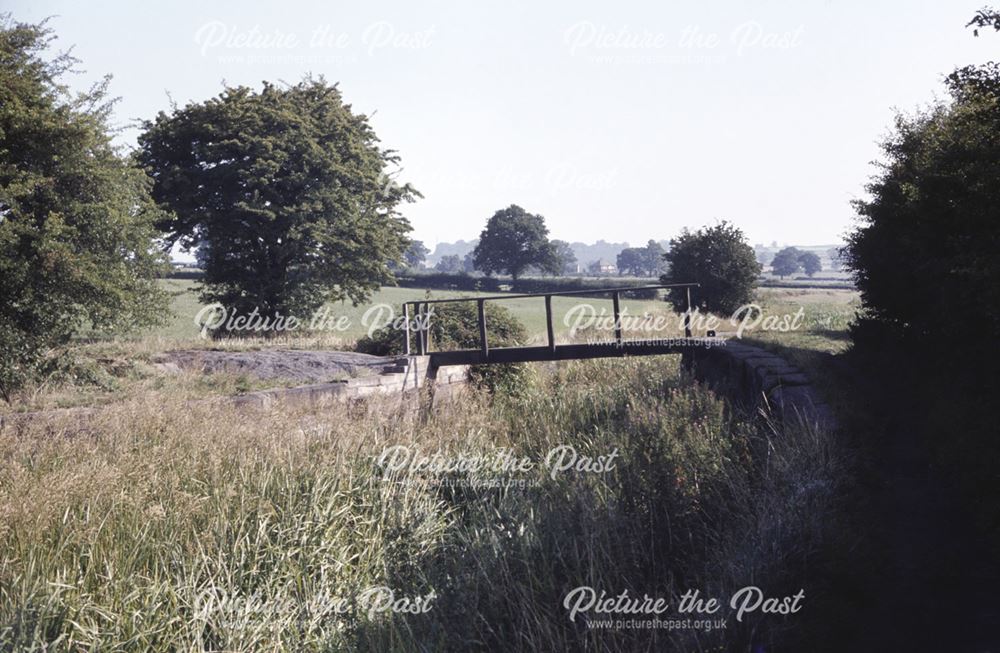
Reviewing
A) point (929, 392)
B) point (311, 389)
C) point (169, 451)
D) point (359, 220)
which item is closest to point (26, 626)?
point (169, 451)

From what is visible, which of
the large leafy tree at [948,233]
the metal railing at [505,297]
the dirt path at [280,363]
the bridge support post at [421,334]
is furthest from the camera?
the bridge support post at [421,334]

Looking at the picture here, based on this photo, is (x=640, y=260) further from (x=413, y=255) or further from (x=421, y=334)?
(x=421, y=334)

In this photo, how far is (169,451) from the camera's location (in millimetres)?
6477

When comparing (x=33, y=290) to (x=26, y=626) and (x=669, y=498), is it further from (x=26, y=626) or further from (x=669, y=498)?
(x=669, y=498)

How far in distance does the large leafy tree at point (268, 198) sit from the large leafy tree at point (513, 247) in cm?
4293

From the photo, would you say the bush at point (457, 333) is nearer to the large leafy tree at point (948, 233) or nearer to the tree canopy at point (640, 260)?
the large leafy tree at point (948, 233)

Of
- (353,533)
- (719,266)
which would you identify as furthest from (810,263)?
(353,533)

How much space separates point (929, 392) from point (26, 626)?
838 cm

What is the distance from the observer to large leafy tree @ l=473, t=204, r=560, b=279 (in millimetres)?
62031

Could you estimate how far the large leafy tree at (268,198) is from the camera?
17422mm

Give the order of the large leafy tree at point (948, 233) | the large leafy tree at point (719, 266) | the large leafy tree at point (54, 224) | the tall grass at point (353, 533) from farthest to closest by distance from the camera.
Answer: the large leafy tree at point (719, 266), the large leafy tree at point (54, 224), the large leafy tree at point (948, 233), the tall grass at point (353, 533)

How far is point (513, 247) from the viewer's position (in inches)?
2443

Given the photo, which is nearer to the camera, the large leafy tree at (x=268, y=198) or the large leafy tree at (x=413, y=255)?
the large leafy tree at (x=268, y=198)

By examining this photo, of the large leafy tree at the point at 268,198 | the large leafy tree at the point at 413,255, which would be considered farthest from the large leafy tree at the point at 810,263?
the large leafy tree at the point at 268,198
